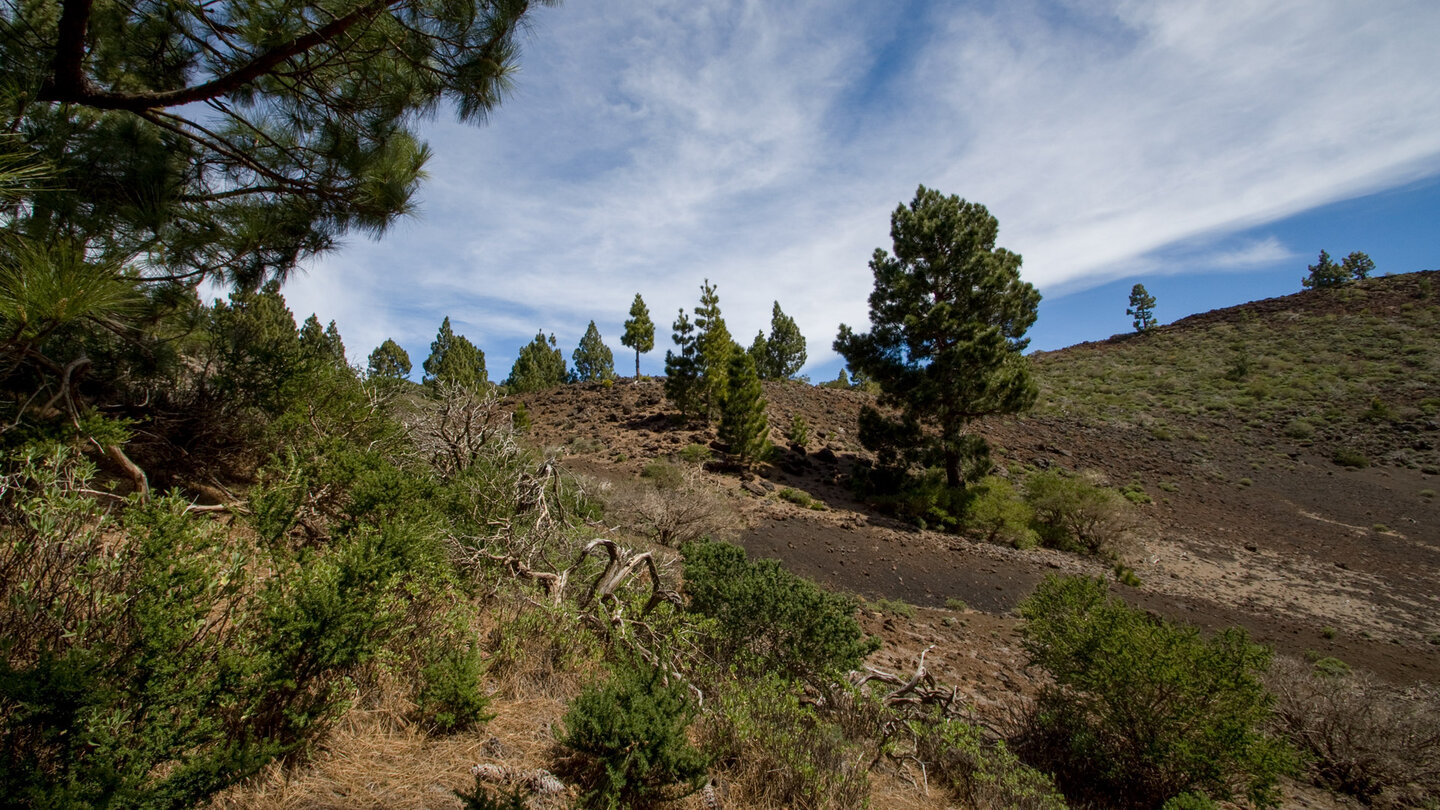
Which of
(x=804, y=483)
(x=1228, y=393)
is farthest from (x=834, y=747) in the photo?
(x=1228, y=393)

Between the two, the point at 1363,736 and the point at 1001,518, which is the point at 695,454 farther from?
the point at 1363,736

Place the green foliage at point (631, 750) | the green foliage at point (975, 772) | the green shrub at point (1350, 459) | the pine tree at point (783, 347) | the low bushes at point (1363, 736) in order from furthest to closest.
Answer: the pine tree at point (783, 347)
the green shrub at point (1350, 459)
the low bushes at point (1363, 736)
the green foliage at point (975, 772)
the green foliage at point (631, 750)

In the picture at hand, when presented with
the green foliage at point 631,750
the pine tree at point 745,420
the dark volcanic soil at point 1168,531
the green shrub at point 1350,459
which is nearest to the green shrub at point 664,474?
the dark volcanic soil at point 1168,531

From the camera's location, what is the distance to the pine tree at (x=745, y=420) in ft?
61.6

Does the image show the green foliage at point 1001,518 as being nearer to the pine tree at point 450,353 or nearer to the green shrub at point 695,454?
the green shrub at point 695,454

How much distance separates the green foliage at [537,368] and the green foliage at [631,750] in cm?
3354

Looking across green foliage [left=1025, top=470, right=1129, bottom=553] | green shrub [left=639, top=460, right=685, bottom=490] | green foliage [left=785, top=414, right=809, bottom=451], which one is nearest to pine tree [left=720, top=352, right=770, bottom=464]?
green foliage [left=785, top=414, right=809, bottom=451]

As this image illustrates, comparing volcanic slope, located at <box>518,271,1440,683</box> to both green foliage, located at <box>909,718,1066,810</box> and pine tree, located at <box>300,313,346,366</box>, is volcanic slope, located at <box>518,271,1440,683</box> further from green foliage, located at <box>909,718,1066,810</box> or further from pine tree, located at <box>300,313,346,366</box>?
pine tree, located at <box>300,313,346,366</box>

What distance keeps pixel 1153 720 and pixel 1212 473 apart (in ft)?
85.6

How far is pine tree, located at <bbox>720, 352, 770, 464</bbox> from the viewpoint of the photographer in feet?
61.6

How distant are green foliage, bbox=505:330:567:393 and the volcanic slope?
7524 mm

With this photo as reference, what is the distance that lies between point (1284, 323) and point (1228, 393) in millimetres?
18082

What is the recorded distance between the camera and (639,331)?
33.8 m

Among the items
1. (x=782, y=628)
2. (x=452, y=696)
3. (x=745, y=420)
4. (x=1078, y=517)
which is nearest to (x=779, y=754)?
(x=782, y=628)
